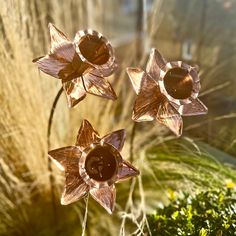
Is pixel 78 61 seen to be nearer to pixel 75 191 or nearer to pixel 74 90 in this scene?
pixel 74 90

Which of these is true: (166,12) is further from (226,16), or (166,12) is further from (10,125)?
(10,125)

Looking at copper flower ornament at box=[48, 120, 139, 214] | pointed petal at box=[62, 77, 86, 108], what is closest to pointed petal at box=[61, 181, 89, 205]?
copper flower ornament at box=[48, 120, 139, 214]

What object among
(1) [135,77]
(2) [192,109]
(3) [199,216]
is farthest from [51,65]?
(3) [199,216]

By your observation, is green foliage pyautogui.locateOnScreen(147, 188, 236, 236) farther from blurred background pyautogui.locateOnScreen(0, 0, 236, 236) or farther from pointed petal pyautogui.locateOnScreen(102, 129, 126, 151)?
pointed petal pyautogui.locateOnScreen(102, 129, 126, 151)

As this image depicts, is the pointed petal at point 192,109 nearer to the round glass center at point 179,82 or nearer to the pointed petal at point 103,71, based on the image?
the round glass center at point 179,82

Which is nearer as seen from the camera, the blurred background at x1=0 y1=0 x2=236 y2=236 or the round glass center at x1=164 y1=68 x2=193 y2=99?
the round glass center at x1=164 y1=68 x2=193 y2=99
